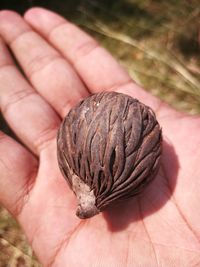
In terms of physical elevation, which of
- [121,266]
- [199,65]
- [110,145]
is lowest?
[199,65]

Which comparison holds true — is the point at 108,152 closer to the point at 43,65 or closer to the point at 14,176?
the point at 14,176

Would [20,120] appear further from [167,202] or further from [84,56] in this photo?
[167,202]

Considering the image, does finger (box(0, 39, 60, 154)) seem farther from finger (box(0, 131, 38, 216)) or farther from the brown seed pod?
the brown seed pod

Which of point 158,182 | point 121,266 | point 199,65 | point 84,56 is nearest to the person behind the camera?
point 121,266

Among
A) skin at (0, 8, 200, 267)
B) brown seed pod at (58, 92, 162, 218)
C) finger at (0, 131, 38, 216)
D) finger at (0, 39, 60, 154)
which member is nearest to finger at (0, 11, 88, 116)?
skin at (0, 8, 200, 267)

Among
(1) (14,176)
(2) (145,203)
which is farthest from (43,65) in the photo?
(2) (145,203)

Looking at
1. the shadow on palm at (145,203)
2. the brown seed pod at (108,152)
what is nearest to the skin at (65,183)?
the shadow on palm at (145,203)

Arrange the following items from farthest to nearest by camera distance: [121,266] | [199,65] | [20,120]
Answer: [199,65] → [20,120] → [121,266]

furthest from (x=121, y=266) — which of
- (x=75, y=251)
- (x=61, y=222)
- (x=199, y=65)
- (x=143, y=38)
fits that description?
(x=143, y=38)
